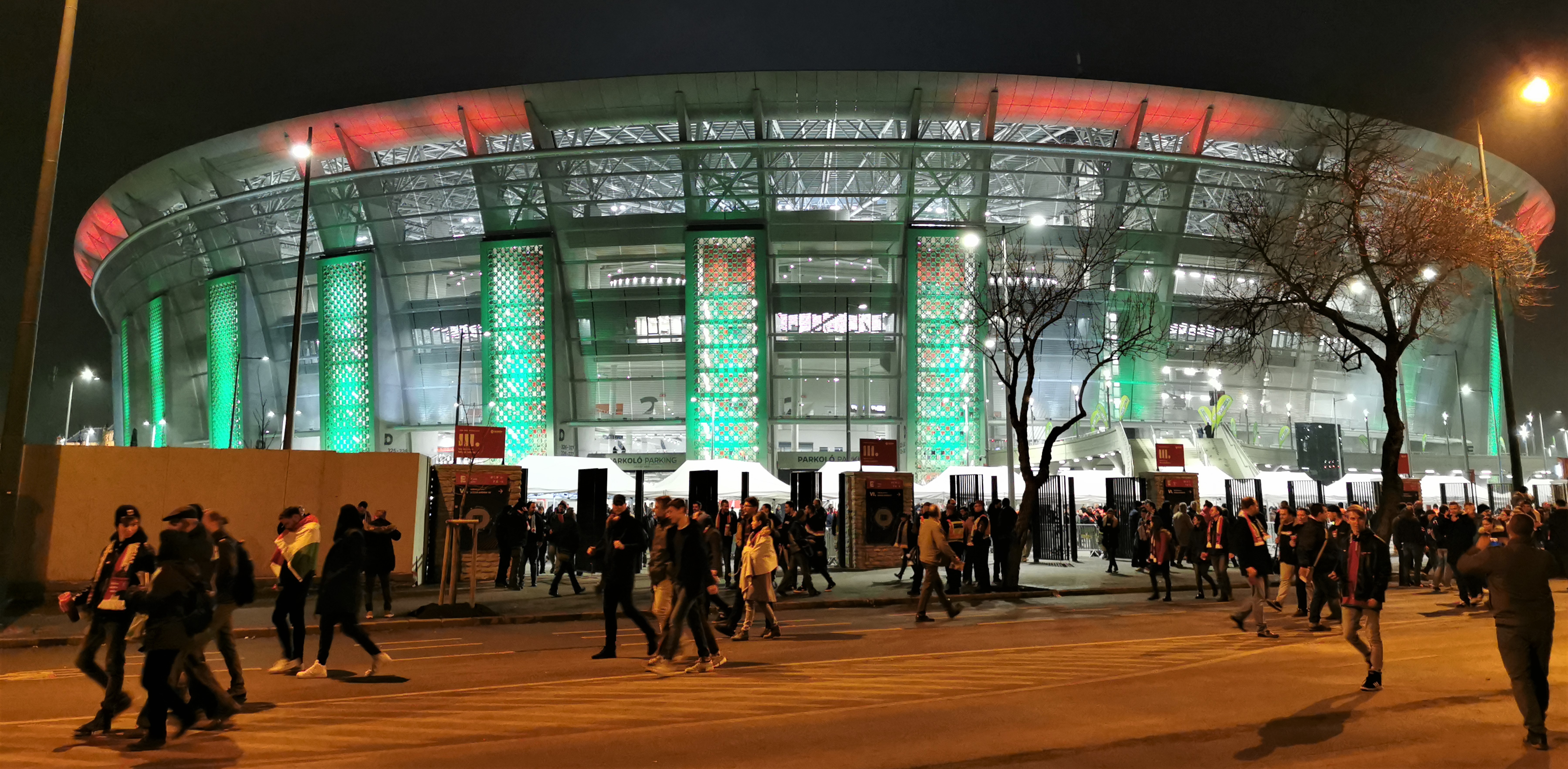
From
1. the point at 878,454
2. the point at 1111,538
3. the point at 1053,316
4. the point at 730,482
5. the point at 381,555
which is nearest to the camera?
the point at 381,555

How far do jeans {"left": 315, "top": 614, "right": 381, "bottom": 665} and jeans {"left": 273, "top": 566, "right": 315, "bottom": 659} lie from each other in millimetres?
177

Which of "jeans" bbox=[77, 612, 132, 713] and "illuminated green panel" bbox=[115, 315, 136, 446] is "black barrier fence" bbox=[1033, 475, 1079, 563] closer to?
"jeans" bbox=[77, 612, 132, 713]

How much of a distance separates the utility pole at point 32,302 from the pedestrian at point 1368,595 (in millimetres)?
13827

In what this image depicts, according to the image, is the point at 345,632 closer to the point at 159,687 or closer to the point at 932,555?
the point at 159,687

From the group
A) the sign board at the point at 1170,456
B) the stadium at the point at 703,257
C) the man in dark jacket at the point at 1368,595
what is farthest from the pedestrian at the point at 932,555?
the stadium at the point at 703,257

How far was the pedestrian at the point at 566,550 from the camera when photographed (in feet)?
56.3

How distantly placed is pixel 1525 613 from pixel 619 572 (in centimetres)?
759

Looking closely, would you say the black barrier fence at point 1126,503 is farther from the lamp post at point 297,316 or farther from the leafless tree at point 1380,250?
the lamp post at point 297,316

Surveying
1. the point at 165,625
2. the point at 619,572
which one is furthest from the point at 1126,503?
the point at 165,625

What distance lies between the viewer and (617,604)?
33.3ft

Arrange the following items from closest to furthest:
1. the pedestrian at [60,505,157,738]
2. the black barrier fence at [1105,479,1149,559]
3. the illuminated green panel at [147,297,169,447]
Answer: the pedestrian at [60,505,157,738]
the black barrier fence at [1105,479,1149,559]
the illuminated green panel at [147,297,169,447]

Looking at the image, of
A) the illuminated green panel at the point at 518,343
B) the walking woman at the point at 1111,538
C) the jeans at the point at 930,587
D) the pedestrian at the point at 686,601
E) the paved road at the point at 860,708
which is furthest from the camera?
the illuminated green panel at the point at 518,343

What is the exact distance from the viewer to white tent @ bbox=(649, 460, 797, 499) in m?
28.7

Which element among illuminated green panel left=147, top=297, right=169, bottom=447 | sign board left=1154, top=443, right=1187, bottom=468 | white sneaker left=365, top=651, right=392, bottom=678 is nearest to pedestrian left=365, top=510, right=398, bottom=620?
white sneaker left=365, top=651, right=392, bottom=678
